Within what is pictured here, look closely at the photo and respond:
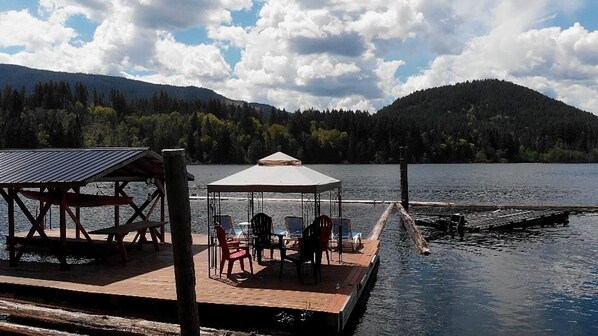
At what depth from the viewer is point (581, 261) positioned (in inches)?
765

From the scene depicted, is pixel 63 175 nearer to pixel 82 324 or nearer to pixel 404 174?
pixel 82 324

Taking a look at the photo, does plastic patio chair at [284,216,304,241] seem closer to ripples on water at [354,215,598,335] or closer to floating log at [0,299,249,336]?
ripples on water at [354,215,598,335]

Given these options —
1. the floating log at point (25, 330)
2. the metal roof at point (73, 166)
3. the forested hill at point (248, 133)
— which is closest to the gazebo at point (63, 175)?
the metal roof at point (73, 166)

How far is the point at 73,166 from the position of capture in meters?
13.7

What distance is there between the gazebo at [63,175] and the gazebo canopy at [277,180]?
10.2 feet

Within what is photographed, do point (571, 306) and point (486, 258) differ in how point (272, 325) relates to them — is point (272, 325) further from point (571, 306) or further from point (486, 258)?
point (486, 258)

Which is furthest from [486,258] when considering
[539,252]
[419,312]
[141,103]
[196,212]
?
[141,103]

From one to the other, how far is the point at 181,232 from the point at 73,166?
747cm

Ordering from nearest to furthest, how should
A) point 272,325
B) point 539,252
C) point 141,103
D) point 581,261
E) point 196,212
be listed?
point 272,325 < point 581,261 < point 539,252 < point 196,212 < point 141,103

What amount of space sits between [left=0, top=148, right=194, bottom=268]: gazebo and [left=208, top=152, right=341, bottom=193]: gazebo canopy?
3109mm

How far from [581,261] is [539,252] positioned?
2185mm

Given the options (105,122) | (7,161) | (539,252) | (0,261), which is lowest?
(539,252)

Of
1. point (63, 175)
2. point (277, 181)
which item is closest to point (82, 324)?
point (63, 175)

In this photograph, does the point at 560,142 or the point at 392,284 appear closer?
the point at 392,284
